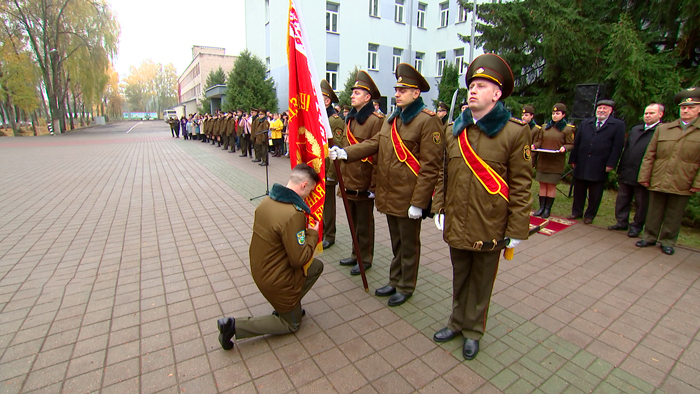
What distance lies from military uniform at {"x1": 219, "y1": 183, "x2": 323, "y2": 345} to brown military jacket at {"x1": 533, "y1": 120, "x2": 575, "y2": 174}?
18.5 feet

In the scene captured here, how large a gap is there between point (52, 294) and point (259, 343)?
2.62 m

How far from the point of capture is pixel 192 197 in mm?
8547

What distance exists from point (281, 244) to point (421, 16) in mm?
29585

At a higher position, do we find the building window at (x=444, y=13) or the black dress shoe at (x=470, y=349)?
the building window at (x=444, y=13)

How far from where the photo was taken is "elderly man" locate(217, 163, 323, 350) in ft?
9.11

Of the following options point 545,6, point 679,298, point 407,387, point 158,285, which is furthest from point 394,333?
point 545,6

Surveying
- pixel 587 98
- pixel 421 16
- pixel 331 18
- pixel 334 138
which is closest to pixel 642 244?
pixel 587 98

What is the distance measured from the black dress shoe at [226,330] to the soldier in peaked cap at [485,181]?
188 cm

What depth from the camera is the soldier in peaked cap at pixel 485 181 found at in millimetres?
2719

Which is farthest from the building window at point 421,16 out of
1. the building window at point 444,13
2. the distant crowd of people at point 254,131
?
the distant crowd of people at point 254,131

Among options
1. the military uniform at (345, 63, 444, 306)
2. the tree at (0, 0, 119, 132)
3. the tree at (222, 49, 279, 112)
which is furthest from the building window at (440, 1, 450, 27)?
the tree at (0, 0, 119, 132)

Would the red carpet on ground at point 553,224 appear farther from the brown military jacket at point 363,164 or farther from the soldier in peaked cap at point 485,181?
the soldier in peaked cap at point 485,181

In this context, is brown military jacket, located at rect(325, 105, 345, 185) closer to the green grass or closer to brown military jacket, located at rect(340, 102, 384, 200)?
brown military jacket, located at rect(340, 102, 384, 200)

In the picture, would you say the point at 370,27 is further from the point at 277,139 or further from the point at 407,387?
the point at 407,387
